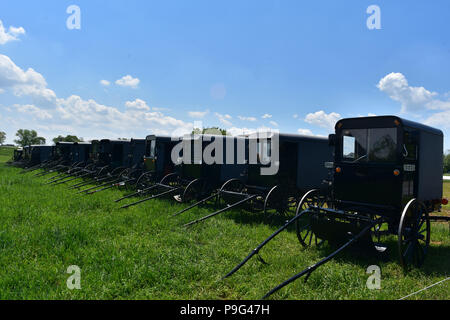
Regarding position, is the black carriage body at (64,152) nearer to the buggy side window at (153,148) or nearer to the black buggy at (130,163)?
the black buggy at (130,163)

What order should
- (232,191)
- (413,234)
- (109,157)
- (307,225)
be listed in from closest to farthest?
(413,234) < (307,225) < (232,191) < (109,157)

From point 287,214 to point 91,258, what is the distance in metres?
5.64

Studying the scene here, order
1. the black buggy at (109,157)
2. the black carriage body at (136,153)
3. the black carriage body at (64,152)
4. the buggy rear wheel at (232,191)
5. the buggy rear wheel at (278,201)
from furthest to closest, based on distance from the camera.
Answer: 1. the black carriage body at (64,152)
2. the black buggy at (109,157)
3. the black carriage body at (136,153)
4. the buggy rear wheel at (232,191)
5. the buggy rear wheel at (278,201)

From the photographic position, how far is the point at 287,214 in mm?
8648

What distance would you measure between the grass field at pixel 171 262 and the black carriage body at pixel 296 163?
4.66 feet

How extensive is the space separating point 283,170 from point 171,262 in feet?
16.0

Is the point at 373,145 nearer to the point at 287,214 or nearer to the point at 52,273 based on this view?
the point at 287,214

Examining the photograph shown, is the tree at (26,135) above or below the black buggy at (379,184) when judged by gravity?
above

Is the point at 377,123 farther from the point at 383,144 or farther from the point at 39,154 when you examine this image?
the point at 39,154

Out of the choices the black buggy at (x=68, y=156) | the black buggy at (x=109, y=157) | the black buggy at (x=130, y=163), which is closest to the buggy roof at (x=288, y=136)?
the black buggy at (x=130, y=163)

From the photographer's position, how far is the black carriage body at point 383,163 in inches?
202

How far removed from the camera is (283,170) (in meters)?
8.56

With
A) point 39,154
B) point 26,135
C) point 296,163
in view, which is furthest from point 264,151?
point 26,135
